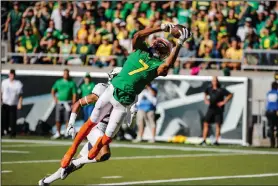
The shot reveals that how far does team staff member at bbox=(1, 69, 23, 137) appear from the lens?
991 inches

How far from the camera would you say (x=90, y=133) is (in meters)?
11.1

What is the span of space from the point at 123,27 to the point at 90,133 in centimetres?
1420

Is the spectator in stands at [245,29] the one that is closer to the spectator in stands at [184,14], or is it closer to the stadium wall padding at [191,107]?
the stadium wall padding at [191,107]

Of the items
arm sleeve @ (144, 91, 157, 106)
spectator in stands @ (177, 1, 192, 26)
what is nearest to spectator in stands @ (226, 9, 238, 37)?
spectator in stands @ (177, 1, 192, 26)

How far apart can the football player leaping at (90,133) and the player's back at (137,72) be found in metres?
0.24

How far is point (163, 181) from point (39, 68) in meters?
8.50

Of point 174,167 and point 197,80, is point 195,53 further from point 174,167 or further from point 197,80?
point 174,167

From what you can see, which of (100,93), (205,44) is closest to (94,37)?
(205,44)

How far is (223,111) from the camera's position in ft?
80.9

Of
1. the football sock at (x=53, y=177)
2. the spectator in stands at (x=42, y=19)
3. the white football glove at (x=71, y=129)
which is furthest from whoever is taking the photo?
the spectator in stands at (x=42, y=19)

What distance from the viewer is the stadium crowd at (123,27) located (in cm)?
2439

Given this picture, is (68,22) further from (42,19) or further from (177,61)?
(177,61)

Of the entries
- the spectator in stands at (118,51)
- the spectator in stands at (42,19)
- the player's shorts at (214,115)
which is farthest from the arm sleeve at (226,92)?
the spectator in stands at (42,19)

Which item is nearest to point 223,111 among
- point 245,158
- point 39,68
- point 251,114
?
point 251,114
